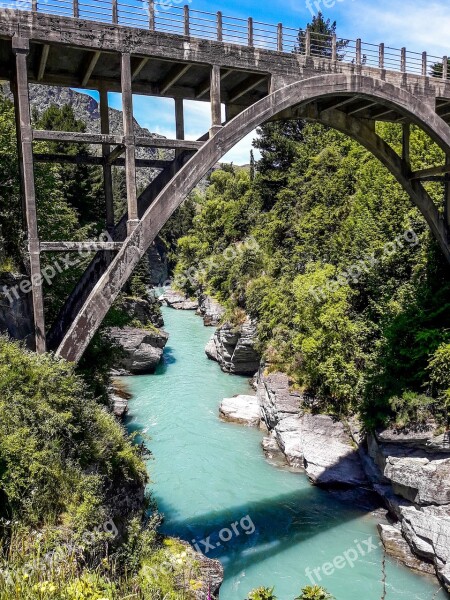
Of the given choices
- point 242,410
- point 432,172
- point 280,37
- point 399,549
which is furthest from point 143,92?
point 242,410

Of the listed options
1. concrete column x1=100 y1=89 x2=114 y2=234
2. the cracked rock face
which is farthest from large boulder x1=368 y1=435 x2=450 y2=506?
concrete column x1=100 y1=89 x2=114 y2=234

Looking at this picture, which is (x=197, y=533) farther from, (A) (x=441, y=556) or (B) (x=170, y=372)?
(B) (x=170, y=372)

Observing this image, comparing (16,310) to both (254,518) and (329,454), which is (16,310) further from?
(329,454)

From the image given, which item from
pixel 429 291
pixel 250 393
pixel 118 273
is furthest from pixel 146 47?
pixel 250 393

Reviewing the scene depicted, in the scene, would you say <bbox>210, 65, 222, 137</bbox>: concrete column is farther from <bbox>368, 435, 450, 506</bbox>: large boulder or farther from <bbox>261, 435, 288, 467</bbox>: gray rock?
<bbox>261, 435, 288, 467</bbox>: gray rock

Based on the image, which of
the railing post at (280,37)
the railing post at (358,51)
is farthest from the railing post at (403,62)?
the railing post at (280,37)

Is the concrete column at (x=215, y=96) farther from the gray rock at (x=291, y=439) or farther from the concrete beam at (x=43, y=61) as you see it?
the gray rock at (x=291, y=439)
